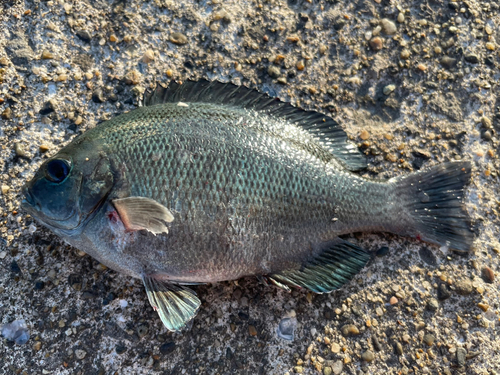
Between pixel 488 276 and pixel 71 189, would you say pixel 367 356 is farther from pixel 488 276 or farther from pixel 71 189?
pixel 71 189

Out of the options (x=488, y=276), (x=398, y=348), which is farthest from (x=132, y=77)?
(x=488, y=276)

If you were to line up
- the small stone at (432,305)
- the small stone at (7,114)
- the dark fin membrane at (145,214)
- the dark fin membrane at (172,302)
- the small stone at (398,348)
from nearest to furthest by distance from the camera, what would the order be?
the dark fin membrane at (145,214), the dark fin membrane at (172,302), the small stone at (398,348), the small stone at (432,305), the small stone at (7,114)

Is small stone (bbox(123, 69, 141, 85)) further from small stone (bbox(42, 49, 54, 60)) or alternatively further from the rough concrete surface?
small stone (bbox(42, 49, 54, 60))

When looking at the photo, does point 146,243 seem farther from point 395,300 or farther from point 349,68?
point 349,68

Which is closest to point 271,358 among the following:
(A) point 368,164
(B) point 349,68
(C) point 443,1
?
(A) point 368,164

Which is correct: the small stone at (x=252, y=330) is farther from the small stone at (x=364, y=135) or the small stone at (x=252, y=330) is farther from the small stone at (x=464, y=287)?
the small stone at (x=364, y=135)

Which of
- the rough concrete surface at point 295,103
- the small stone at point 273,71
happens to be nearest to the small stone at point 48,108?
the rough concrete surface at point 295,103
